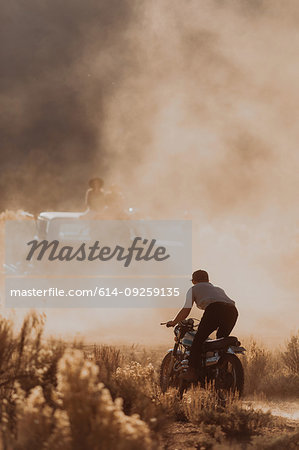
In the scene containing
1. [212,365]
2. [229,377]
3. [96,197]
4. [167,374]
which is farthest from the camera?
[96,197]

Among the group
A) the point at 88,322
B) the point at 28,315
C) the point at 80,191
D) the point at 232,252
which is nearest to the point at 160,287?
the point at 88,322

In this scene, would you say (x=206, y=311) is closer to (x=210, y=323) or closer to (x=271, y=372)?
(x=210, y=323)

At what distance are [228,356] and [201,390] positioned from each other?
0.57 m

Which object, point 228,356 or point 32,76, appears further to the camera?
point 32,76

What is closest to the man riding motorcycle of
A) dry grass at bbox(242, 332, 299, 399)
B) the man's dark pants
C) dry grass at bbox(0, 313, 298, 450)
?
the man's dark pants

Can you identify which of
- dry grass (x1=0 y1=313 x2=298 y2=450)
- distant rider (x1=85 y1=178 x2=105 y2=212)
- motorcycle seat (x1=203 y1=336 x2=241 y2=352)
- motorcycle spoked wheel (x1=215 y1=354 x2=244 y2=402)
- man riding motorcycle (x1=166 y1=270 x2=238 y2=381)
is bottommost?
dry grass (x1=0 y1=313 x2=298 y2=450)

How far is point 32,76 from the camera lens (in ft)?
346

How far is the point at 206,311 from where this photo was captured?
9055mm

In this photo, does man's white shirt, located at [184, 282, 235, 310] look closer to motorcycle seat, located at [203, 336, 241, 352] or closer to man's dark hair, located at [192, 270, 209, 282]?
man's dark hair, located at [192, 270, 209, 282]

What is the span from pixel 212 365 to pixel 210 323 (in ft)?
1.57

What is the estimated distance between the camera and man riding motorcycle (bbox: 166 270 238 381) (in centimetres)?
900

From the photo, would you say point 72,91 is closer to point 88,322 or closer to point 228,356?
point 88,322

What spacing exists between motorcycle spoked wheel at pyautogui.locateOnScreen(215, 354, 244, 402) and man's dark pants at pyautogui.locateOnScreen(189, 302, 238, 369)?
0.28m

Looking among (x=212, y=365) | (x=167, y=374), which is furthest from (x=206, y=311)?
(x=167, y=374)
